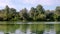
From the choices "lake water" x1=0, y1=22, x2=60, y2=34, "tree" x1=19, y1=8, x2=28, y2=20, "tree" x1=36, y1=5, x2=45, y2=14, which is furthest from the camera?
"tree" x1=36, y1=5, x2=45, y2=14

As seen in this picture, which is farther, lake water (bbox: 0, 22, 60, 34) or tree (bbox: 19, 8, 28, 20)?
tree (bbox: 19, 8, 28, 20)

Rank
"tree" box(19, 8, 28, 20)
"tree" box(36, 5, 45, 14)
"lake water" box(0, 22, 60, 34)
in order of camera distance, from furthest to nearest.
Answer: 1. "tree" box(36, 5, 45, 14)
2. "tree" box(19, 8, 28, 20)
3. "lake water" box(0, 22, 60, 34)

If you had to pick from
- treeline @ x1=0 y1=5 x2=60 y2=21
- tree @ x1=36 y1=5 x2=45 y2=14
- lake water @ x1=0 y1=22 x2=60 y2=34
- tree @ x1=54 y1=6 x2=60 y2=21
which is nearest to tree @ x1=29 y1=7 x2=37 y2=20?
treeline @ x1=0 y1=5 x2=60 y2=21

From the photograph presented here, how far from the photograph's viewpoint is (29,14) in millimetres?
5777

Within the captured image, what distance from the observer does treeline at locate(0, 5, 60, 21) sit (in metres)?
5.73

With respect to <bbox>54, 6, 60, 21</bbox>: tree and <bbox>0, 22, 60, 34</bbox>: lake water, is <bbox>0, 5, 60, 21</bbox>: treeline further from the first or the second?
<bbox>0, 22, 60, 34</bbox>: lake water

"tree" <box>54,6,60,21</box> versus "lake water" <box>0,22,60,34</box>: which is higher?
"tree" <box>54,6,60,21</box>

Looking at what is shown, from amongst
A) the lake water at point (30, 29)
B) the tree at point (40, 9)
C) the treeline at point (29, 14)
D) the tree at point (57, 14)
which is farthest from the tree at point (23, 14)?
the tree at point (57, 14)

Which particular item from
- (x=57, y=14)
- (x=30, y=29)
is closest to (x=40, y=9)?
(x=57, y=14)

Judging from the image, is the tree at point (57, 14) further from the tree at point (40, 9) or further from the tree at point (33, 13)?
the tree at point (33, 13)

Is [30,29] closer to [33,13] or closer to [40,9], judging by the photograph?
[33,13]

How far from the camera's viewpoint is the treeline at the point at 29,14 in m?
5.73

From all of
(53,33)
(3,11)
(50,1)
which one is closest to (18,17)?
(3,11)

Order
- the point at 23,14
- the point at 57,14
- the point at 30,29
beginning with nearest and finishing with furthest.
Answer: the point at 30,29 < the point at 23,14 < the point at 57,14
